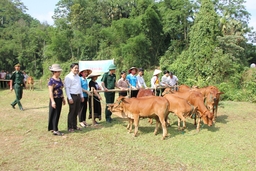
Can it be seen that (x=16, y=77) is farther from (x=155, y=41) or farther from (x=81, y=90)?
(x=155, y=41)

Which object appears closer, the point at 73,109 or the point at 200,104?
the point at 73,109

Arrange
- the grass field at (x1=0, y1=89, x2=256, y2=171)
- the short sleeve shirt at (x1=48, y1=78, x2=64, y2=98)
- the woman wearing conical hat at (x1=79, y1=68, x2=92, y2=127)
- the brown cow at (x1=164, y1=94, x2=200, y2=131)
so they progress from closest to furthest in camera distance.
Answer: the grass field at (x1=0, y1=89, x2=256, y2=171) → the short sleeve shirt at (x1=48, y1=78, x2=64, y2=98) → the brown cow at (x1=164, y1=94, x2=200, y2=131) → the woman wearing conical hat at (x1=79, y1=68, x2=92, y2=127)

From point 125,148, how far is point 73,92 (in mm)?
1990

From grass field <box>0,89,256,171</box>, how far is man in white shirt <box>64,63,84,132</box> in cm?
48

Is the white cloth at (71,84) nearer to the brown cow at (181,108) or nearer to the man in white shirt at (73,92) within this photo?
the man in white shirt at (73,92)

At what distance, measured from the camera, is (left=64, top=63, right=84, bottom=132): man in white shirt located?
19.6 ft

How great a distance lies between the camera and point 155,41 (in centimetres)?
2670

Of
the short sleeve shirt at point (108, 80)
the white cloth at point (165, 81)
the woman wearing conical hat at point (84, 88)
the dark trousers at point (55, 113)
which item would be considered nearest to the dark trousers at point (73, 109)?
the dark trousers at point (55, 113)

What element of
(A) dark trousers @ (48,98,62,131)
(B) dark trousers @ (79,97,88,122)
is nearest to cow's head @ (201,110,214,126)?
(B) dark trousers @ (79,97,88,122)

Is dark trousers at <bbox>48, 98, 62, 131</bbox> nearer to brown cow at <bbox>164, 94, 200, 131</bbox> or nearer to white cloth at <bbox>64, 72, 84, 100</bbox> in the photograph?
white cloth at <bbox>64, 72, 84, 100</bbox>

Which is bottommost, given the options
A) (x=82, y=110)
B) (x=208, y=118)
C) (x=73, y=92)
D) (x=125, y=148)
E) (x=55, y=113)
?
(x=125, y=148)

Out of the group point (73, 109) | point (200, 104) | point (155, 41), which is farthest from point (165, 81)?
point (155, 41)

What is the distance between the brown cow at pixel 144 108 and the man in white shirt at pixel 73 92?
994 mm

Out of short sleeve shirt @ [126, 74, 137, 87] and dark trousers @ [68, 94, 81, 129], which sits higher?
short sleeve shirt @ [126, 74, 137, 87]
